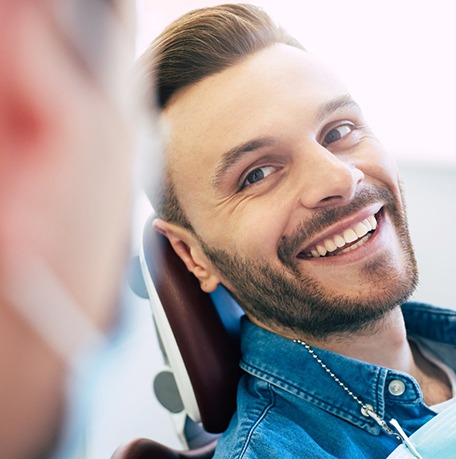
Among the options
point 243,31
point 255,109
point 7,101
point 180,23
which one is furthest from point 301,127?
point 7,101

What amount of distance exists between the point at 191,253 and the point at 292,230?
271 millimetres

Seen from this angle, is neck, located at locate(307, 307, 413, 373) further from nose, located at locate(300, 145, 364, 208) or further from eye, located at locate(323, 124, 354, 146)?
eye, located at locate(323, 124, 354, 146)

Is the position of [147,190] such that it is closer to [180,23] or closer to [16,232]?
[180,23]

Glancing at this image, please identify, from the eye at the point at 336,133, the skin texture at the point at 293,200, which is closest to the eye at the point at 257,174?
the skin texture at the point at 293,200

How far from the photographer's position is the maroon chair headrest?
3.49ft

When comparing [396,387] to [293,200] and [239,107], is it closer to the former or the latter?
[293,200]

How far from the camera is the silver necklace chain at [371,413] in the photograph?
0.90 metres

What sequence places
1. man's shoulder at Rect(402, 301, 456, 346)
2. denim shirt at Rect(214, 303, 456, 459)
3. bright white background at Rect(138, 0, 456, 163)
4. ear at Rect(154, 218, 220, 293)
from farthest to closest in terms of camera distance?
1. bright white background at Rect(138, 0, 456, 163)
2. man's shoulder at Rect(402, 301, 456, 346)
3. ear at Rect(154, 218, 220, 293)
4. denim shirt at Rect(214, 303, 456, 459)

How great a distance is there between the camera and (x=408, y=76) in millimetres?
1516

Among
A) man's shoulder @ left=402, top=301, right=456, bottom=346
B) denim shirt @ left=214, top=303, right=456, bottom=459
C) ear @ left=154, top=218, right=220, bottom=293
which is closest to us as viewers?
denim shirt @ left=214, top=303, right=456, bottom=459

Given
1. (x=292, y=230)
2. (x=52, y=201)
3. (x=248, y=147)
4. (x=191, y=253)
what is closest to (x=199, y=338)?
(x=191, y=253)

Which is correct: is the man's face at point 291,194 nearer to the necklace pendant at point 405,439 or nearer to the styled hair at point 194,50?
the styled hair at point 194,50

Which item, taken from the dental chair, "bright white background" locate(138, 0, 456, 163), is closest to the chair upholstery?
the dental chair

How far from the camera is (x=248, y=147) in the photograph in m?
1.00
